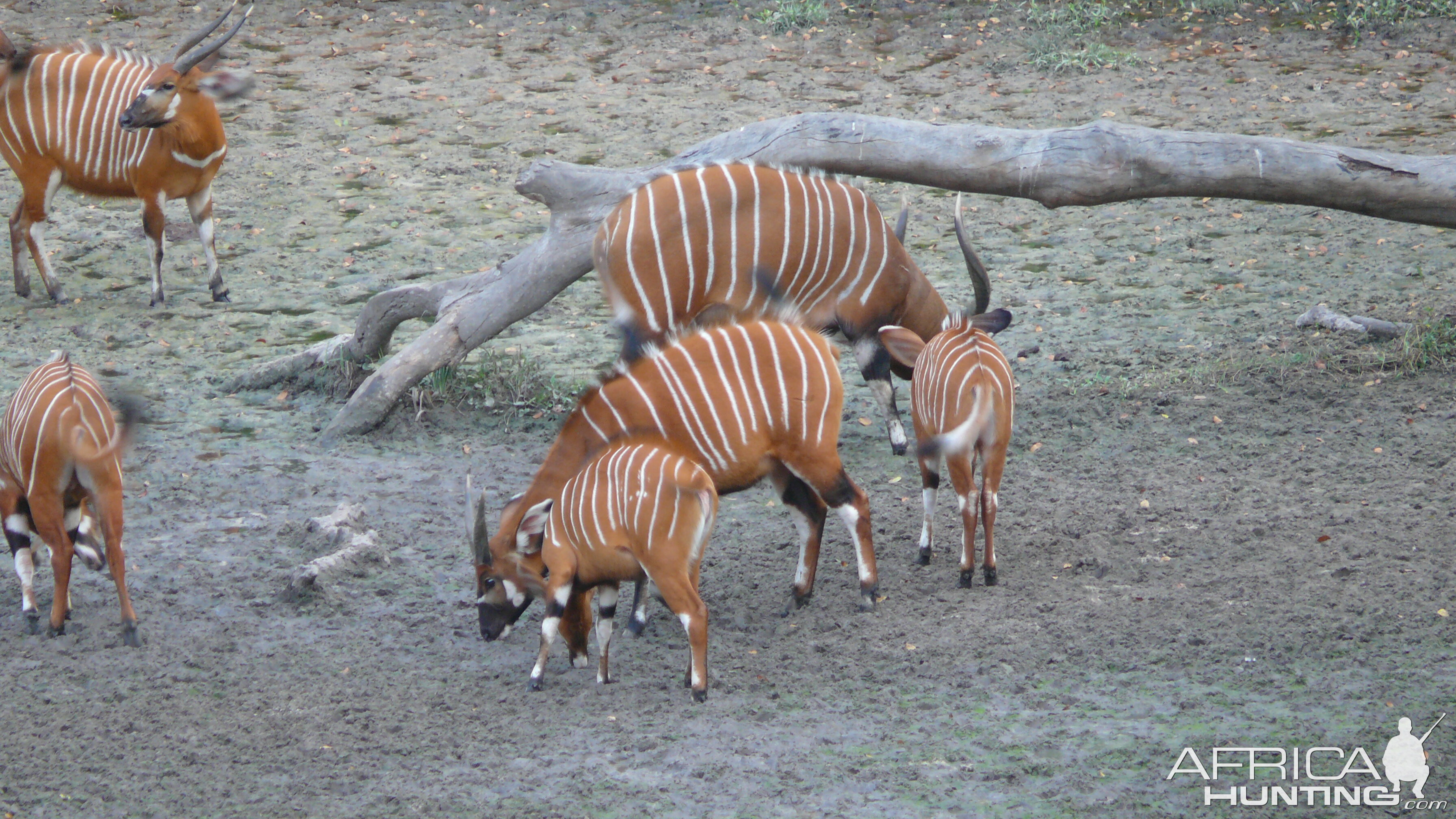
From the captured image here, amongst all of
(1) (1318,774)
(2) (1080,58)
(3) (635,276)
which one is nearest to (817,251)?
(3) (635,276)

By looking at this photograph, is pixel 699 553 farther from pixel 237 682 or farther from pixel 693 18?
pixel 693 18

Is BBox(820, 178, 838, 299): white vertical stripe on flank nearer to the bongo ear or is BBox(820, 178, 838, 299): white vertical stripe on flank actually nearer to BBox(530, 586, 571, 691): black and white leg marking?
the bongo ear

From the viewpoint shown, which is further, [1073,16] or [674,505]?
[1073,16]

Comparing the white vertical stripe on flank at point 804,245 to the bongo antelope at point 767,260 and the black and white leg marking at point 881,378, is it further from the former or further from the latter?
the black and white leg marking at point 881,378

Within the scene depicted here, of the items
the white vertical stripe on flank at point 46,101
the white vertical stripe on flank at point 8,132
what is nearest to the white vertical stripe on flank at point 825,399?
the white vertical stripe on flank at point 46,101

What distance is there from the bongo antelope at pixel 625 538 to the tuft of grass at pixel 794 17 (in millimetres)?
8704

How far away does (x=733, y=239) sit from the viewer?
587 centimetres

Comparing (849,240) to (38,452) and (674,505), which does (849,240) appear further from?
(38,452)

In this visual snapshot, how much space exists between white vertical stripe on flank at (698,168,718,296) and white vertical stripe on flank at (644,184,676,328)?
162 mm

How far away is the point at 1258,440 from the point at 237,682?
4.29 meters

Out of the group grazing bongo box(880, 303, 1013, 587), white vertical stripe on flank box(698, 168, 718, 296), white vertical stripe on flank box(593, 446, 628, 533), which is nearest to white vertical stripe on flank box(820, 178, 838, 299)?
white vertical stripe on flank box(698, 168, 718, 296)

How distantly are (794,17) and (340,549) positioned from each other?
847cm

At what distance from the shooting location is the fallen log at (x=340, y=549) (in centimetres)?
505

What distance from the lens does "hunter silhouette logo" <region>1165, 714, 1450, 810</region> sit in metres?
3.68
